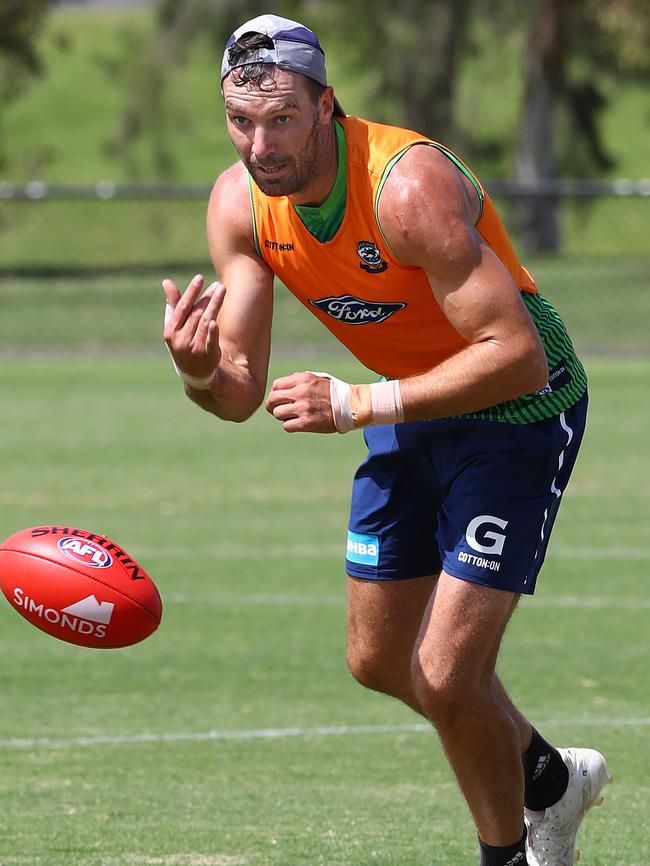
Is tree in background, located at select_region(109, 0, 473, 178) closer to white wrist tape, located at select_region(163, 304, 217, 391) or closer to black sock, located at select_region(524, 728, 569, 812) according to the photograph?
white wrist tape, located at select_region(163, 304, 217, 391)

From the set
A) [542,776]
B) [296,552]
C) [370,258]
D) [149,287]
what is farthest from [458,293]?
[149,287]

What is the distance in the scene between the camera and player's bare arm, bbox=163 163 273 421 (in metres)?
5.38

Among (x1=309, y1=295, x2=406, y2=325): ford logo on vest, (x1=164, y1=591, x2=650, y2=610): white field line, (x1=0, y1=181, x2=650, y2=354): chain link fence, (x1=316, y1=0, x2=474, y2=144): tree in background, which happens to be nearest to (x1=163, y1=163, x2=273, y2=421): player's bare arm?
(x1=309, y1=295, x2=406, y2=325): ford logo on vest

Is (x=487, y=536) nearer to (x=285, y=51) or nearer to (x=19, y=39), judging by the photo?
(x=285, y=51)

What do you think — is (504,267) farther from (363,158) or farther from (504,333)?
(363,158)

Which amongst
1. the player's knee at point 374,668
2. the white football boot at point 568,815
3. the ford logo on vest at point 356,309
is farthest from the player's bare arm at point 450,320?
the white football boot at point 568,815

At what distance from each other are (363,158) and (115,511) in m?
7.25

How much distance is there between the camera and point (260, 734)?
6.92m

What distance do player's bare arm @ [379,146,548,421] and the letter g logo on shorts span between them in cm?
36

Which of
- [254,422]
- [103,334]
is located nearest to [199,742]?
[254,422]

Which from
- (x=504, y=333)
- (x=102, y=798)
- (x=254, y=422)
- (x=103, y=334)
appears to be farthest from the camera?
(x=103, y=334)

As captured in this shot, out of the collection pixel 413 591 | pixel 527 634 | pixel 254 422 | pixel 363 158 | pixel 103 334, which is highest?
pixel 363 158

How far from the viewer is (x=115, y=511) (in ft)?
39.4

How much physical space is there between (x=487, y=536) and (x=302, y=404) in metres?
0.73
